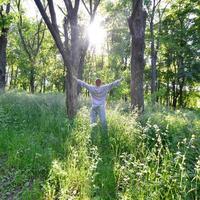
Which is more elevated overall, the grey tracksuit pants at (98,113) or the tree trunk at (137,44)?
the tree trunk at (137,44)

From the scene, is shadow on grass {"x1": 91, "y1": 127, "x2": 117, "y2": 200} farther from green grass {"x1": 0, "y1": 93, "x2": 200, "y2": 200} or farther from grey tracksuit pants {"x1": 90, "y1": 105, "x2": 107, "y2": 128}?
grey tracksuit pants {"x1": 90, "y1": 105, "x2": 107, "y2": 128}

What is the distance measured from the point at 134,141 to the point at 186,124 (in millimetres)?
1896

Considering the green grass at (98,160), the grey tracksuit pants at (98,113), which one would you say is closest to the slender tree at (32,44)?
the green grass at (98,160)

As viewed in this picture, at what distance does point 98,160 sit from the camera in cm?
502

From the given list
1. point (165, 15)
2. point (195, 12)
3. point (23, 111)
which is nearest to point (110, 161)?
point (23, 111)

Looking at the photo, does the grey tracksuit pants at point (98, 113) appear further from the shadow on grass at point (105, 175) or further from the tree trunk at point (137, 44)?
the shadow on grass at point (105, 175)

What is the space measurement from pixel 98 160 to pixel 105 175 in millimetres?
328

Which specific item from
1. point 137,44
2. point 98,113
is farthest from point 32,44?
point 98,113

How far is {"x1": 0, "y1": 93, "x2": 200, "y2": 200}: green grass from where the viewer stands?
14.4 feet

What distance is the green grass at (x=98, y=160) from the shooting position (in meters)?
4.38

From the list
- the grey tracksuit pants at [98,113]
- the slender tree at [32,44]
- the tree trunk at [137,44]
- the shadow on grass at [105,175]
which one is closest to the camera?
the shadow on grass at [105,175]

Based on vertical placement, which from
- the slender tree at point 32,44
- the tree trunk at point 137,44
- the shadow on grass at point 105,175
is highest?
the slender tree at point 32,44

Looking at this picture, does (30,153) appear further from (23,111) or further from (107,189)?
(23,111)

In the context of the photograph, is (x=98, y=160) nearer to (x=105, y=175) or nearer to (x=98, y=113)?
(x=105, y=175)
